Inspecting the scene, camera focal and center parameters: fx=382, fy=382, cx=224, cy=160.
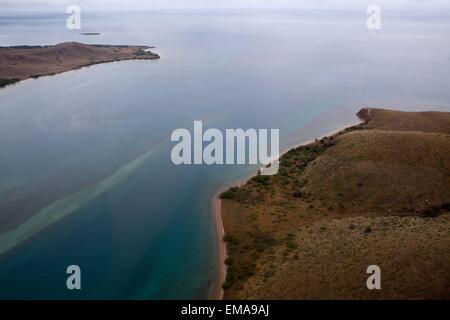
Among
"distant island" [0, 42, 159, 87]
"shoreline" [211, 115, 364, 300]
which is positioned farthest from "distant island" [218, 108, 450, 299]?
"distant island" [0, 42, 159, 87]

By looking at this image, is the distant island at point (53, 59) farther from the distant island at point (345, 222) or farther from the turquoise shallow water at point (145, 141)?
the distant island at point (345, 222)

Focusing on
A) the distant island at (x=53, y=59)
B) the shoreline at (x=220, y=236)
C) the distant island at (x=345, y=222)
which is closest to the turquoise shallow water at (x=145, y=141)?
the shoreline at (x=220, y=236)

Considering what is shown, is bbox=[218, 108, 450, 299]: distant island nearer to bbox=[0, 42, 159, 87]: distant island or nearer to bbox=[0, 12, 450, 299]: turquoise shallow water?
bbox=[0, 12, 450, 299]: turquoise shallow water

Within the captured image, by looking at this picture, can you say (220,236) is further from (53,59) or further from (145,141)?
(53,59)

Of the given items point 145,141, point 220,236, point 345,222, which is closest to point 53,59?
point 145,141

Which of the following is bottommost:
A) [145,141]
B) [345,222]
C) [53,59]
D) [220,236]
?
[220,236]

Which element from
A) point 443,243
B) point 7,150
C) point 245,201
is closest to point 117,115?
point 7,150
